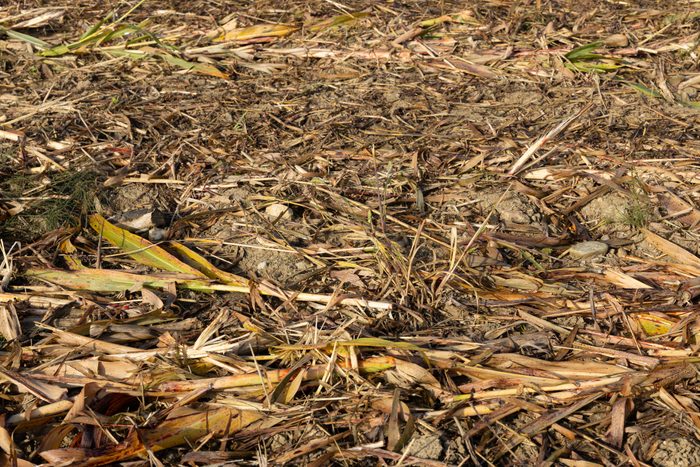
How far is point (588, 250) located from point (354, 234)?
33.6 inches

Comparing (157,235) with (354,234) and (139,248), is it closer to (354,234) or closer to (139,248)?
(139,248)

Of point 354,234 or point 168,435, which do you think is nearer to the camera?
point 168,435

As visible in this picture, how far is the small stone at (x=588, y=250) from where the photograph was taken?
279cm

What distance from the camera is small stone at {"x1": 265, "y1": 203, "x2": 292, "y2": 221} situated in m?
3.03

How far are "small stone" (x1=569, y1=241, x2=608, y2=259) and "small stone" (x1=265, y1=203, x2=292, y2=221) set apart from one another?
1077 millimetres

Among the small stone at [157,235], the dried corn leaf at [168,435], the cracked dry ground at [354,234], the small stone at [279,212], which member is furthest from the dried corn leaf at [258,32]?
the dried corn leaf at [168,435]

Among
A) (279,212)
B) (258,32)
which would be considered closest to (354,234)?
(279,212)

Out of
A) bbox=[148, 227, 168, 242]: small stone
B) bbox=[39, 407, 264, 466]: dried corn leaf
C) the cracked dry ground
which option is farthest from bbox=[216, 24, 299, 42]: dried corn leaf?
bbox=[39, 407, 264, 466]: dried corn leaf

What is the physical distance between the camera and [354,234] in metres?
2.91

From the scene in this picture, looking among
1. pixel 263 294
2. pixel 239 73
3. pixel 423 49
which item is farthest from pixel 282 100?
pixel 263 294

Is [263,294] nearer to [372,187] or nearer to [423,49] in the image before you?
[372,187]

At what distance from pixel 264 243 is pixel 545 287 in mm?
1026

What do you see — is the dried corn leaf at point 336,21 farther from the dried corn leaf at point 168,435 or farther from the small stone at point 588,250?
the dried corn leaf at point 168,435

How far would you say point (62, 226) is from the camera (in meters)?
2.94
